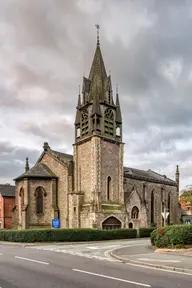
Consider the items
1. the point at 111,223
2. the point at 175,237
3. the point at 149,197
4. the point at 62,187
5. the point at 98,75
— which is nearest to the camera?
the point at 175,237

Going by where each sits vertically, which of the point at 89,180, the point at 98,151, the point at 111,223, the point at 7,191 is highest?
the point at 98,151

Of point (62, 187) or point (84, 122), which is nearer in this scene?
point (62, 187)

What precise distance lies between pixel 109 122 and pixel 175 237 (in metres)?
27.4

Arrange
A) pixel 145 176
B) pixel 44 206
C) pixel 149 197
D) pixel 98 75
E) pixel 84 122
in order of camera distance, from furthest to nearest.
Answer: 1. pixel 145 176
2. pixel 149 197
3. pixel 98 75
4. pixel 84 122
5. pixel 44 206

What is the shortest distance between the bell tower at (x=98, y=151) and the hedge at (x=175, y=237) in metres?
19.4

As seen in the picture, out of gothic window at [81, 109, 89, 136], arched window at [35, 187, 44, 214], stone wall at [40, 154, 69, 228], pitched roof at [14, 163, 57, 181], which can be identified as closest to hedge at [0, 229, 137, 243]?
stone wall at [40, 154, 69, 228]

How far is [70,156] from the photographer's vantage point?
50062 millimetres

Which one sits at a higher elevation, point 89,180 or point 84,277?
point 89,180

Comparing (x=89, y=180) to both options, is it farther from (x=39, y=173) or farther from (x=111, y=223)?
(x=39, y=173)

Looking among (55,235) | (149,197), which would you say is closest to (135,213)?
(149,197)

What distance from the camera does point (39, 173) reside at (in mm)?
44219

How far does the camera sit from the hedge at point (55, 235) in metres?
30.8

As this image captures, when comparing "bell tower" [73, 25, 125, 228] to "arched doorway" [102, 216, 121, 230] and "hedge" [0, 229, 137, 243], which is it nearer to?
"arched doorway" [102, 216, 121, 230]

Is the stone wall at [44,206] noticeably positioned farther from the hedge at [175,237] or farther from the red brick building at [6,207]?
the hedge at [175,237]
